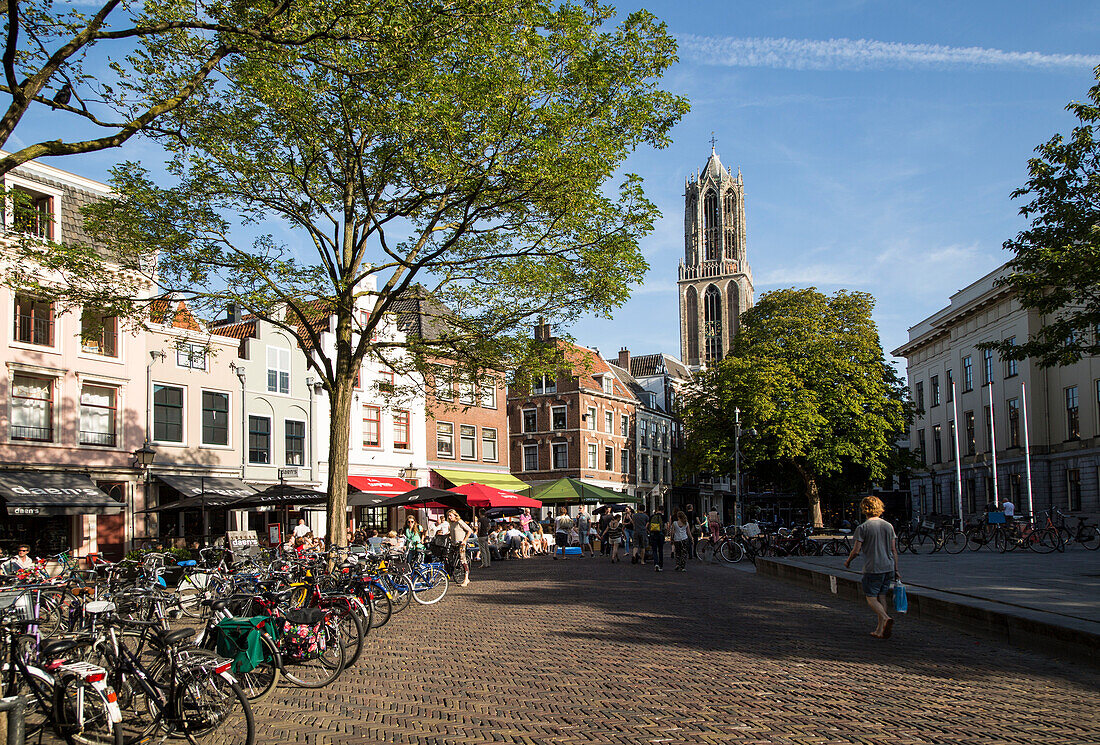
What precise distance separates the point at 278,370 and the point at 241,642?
26.9 metres

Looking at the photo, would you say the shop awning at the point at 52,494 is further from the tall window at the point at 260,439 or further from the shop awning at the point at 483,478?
the shop awning at the point at 483,478

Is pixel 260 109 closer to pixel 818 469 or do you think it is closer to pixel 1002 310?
pixel 818 469

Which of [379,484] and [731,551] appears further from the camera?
[379,484]

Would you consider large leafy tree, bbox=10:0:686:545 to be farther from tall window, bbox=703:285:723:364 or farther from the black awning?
tall window, bbox=703:285:723:364

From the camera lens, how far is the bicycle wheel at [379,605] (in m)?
12.5

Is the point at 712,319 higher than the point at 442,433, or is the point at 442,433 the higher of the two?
the point at 712,319

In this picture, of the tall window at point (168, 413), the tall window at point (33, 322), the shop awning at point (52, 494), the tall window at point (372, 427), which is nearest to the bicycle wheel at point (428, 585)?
the shop awning at point (52, 494)

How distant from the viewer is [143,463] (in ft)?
86.4

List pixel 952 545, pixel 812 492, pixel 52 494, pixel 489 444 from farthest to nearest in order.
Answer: pixel 489 444, pixel 812 492, pixel 952 545, pixel 52 494

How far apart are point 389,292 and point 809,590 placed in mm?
10342

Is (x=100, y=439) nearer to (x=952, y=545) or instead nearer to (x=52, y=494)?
(x=52, y=494)

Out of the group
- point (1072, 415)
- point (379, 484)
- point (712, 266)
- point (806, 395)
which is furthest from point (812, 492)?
point (712, 266)

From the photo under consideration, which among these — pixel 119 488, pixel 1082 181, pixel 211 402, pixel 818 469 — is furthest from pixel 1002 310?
pixel 119 488

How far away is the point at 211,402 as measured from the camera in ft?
99.5
